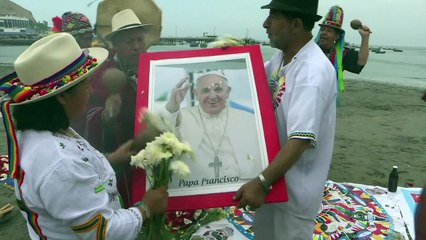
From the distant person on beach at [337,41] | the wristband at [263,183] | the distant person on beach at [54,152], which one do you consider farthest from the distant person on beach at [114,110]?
the distant person on beach at [337,41]

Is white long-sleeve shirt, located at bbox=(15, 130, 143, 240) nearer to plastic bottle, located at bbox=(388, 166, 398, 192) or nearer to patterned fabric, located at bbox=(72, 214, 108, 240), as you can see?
patterned fabric, located at bbox=(72, 214, 108, 240)

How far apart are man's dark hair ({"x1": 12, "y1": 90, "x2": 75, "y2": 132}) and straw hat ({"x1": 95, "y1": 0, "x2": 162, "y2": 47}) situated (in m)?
1.96

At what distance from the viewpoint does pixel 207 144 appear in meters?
2.19

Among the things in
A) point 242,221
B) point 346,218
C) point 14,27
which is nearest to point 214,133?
point 242,221

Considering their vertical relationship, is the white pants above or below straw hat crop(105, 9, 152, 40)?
below

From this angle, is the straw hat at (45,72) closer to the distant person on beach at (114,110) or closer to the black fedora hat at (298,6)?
the distant person on beach at (114,110)

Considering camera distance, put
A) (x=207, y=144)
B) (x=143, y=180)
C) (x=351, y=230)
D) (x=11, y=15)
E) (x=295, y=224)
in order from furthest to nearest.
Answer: (x=11, y=15), (x=351, y=230), (x=295, y=224), (x=207, y=144), (x=143, y=180)

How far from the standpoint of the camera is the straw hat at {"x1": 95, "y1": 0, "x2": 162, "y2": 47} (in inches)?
135

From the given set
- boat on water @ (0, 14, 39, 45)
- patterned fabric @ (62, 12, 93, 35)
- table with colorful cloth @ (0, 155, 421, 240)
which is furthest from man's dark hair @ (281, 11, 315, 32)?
boat on water @ (0, 14, 39, 45)

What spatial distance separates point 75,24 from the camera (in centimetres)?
374

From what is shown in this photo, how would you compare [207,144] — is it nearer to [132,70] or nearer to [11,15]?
[132,70]

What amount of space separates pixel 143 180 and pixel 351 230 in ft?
9.95

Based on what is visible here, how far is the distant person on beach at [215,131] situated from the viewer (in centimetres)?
214

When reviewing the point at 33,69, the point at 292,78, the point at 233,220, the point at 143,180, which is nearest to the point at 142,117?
the point at 143,180
